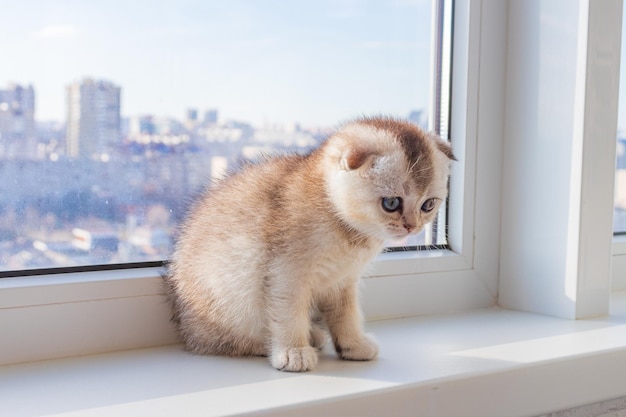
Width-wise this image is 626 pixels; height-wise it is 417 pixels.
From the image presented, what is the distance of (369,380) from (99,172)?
467 millimetres

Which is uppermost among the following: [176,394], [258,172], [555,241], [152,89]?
[152,89]

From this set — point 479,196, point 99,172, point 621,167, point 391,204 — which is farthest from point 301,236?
point 621,167

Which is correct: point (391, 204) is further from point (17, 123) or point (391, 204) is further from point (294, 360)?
point (17, 123)

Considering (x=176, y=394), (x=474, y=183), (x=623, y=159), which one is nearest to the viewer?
(x=176, y=394)

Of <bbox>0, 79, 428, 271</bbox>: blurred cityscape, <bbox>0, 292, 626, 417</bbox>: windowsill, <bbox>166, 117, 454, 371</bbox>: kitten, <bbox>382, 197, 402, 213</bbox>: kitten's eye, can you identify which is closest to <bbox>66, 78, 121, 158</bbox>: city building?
<bbox>0, 79, 428, 271</bbox>: blurred cityscape

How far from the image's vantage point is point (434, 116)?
4.41 feet

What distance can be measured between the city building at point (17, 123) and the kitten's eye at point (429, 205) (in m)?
0.51

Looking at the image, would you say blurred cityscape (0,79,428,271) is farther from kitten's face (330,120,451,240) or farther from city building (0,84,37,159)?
kitten's face (330,120,451,240)

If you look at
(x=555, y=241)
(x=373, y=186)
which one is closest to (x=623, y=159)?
(x=555, y=241)

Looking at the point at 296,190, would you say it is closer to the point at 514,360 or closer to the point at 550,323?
the point at 514,360

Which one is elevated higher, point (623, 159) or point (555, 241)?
point (623, 159)

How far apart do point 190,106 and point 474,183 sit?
0.52 m

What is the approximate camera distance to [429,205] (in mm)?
958

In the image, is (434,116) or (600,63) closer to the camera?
(600,63)
